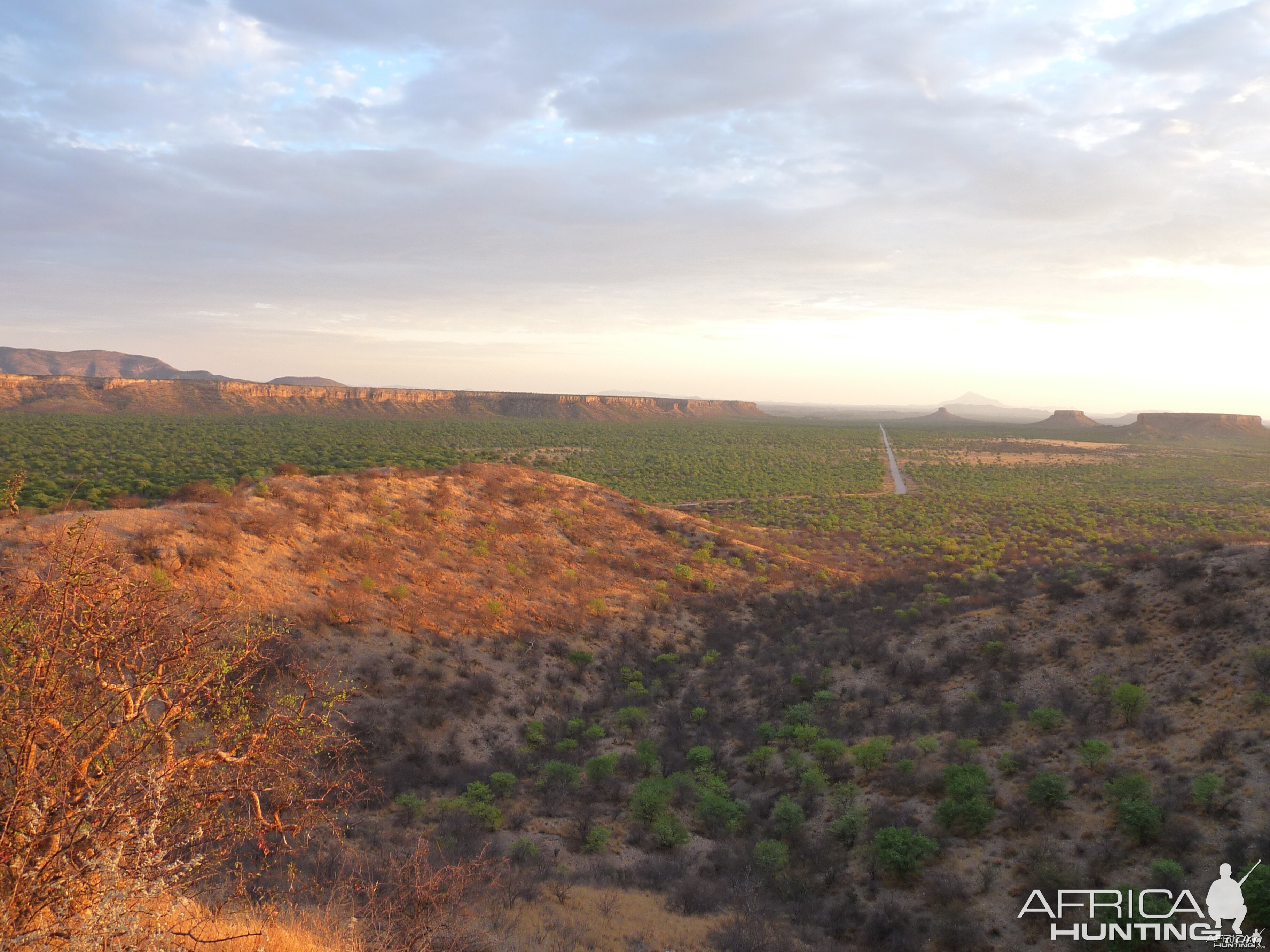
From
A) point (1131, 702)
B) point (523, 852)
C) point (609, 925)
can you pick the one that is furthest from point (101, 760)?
point (1131, 702)

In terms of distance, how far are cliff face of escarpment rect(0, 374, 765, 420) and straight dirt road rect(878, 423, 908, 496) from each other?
92973 millimetres

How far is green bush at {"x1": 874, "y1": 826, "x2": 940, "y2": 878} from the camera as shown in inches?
410

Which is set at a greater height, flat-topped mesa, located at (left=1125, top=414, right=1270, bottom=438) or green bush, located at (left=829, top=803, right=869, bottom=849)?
flat-topped mesa, located at (left=1125, top=414, right=1270, bottom=438)

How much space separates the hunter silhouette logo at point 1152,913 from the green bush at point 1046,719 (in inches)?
198

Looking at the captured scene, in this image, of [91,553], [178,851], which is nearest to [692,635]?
[178,851]

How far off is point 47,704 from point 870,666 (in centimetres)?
1920

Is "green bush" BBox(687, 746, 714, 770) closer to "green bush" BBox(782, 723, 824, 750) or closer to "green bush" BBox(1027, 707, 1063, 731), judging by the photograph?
"green bush" BBox(782, 723, 824, 750)

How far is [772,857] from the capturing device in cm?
1105

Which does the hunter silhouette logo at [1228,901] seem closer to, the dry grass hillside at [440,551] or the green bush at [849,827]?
the green bush at [849,827]

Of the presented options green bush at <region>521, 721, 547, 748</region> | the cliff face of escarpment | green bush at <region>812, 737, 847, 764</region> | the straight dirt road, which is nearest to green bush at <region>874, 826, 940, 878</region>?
green bush at <region>812, 737, 847, 764</region>

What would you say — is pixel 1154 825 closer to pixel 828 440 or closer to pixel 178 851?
pixel 178 851

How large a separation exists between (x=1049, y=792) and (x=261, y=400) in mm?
171869

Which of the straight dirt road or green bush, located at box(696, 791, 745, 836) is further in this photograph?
the straight dirt road

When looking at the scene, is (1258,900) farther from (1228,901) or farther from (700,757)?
(700,757)
